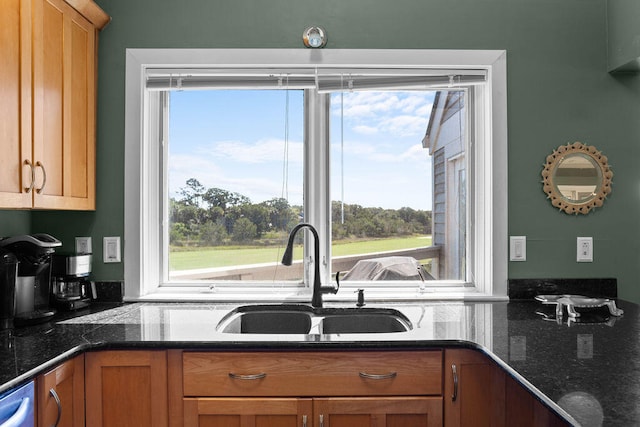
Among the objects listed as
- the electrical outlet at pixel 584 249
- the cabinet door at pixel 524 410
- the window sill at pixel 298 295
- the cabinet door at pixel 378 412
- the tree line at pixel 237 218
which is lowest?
the cabinet door at pixel 378 412

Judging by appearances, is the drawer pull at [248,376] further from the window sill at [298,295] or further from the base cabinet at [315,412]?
the window sill at [298,295]

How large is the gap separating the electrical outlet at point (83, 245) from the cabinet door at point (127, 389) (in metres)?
0.84

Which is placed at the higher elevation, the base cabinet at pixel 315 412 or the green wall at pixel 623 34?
the green wall at pixel 623 34

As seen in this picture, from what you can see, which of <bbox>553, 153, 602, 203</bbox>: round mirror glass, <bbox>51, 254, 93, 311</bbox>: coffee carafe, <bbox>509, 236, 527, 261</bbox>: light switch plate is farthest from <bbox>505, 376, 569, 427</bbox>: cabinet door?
<bbox>51, 254, 93, 311</bbox>: coffee carafe

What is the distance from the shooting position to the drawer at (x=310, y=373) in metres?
1.77

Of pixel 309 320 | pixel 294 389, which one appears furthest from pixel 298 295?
pixel 294 389

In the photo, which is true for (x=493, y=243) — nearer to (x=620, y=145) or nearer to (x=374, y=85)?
(x=620, y=145)

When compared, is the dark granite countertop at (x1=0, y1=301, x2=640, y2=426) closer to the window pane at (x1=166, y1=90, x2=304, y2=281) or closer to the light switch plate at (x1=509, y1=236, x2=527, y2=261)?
the light switch plate at (x1=509, y1=236, x2=527, y2=261)

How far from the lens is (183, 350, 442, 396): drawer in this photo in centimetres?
177

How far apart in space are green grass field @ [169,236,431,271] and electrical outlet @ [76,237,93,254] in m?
0.38

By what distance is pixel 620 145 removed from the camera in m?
2.50

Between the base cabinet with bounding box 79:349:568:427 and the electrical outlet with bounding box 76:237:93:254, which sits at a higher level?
the electrical outlet with bounding box 76:237:93:254

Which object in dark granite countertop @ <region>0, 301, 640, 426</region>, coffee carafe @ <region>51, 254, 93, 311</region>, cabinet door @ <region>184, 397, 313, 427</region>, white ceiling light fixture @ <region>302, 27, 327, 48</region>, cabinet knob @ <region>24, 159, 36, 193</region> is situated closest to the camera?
dark granite countertop @ <region>0, 301, 640, 426</region>

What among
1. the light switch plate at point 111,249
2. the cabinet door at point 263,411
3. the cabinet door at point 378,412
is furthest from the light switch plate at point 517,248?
A: the light switch plate at point 111,249
